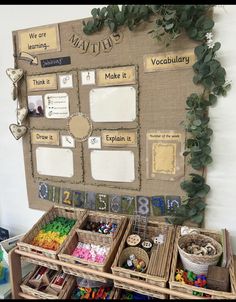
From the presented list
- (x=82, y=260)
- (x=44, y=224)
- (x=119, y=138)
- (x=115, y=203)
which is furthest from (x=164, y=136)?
(x=44, y=224)

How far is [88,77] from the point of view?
4.15 feet

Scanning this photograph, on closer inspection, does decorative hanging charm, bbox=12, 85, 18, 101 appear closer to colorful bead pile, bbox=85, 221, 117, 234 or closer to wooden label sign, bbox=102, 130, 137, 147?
wooden label sign, bbox=102, 130, 137, 147

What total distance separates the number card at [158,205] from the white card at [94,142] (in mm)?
390

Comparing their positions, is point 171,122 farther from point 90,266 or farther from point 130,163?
point 90,266

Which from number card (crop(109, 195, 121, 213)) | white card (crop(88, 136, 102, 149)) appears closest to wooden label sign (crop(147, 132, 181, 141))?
white card (crop(88, 136, 102, 149))

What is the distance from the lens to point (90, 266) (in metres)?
1.06

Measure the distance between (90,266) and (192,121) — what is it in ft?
2.51

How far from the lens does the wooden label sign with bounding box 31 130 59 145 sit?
Result: 140 cm

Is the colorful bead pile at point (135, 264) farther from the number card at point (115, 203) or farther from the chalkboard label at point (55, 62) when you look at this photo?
the chalkboard label at point (55, 62)

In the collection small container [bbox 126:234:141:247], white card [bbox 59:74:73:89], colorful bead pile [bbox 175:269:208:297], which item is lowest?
colorful bead pile [bbox 175:269:208:297]

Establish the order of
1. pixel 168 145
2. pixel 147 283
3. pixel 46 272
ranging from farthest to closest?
pixel 46 272 → pixel 168 145 → pixel 147 283

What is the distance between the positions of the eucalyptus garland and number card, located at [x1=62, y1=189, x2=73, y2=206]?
611 mm

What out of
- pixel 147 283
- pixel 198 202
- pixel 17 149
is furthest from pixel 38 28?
pixel 147 283

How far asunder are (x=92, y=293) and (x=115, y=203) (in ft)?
1.44
